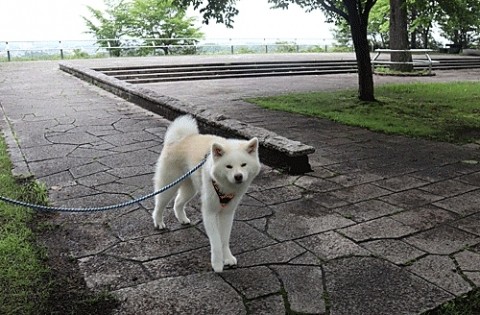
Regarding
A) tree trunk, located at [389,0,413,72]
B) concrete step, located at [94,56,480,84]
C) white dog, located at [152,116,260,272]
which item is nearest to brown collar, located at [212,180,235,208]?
white dog, located at [152,116,260,272]

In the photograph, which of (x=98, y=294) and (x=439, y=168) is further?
(x=439, y=168)

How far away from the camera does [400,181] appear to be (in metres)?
5.27

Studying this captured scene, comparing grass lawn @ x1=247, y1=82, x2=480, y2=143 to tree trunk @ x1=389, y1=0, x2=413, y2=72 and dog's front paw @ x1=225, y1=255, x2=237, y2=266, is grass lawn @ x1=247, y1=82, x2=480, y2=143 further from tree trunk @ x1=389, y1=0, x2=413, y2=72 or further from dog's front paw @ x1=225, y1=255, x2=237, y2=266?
dog's front paw @ x1=225, y1=255, x2=237, y2=266

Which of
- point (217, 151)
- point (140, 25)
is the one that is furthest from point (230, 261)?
point (140, 25)

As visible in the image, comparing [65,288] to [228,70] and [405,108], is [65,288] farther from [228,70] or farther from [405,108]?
[228,70]

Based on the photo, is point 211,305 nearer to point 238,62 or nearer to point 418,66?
point 238,62

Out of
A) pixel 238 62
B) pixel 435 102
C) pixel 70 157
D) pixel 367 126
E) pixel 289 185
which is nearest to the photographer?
pixel 289 185

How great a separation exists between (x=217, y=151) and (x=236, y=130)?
11.0 feet

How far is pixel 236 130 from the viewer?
21.1ft

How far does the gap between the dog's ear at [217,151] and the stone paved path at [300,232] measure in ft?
2.73

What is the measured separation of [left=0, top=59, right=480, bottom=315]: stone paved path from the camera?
2.98 meters

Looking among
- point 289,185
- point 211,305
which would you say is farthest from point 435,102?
point 211,305

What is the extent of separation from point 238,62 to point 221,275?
17605mm

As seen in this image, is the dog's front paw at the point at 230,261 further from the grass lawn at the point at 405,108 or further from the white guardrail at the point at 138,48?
the white guardrail at the point at 138,48
